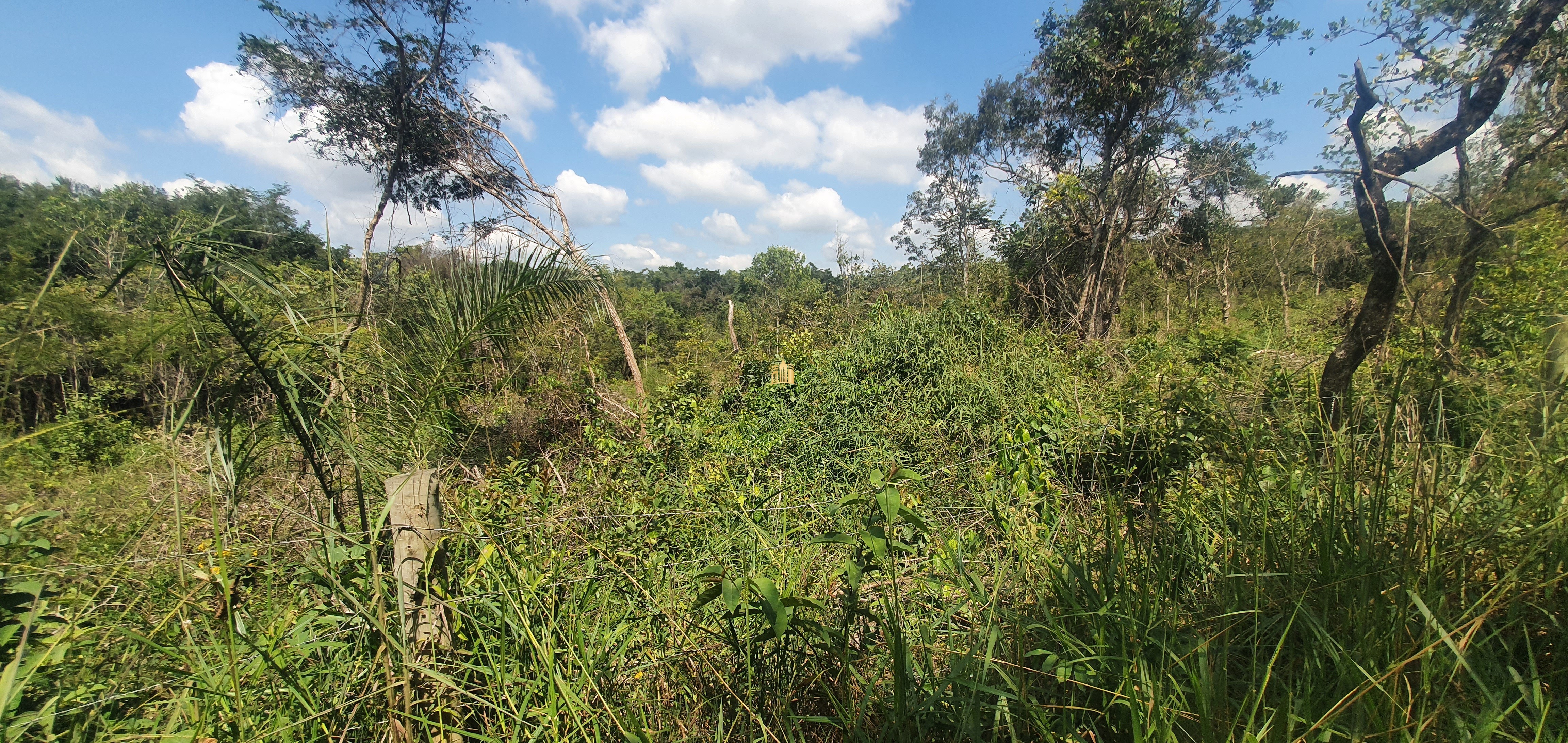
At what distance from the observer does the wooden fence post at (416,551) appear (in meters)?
1.52

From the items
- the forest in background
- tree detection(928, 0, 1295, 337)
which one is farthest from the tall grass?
tree detection(928, 0, 1295, 337)

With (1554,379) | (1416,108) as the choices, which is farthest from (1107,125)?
(1554,379)

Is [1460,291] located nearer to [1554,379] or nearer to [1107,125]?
[1554,379]

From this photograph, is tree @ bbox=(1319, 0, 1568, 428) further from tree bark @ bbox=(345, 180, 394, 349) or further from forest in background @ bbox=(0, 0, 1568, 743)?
tree bark @ bbox=(345, 180, 394, 349)

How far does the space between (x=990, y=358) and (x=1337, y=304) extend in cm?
320

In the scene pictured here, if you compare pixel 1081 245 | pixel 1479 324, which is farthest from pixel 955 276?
pixel 1479 324

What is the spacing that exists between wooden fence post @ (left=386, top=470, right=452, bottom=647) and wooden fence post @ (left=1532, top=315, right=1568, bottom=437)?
2786 mm

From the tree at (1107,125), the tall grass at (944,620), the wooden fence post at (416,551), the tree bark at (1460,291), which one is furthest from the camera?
the tree at (1107,125)

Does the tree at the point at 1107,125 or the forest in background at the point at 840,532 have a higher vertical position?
the tree at the point at 1107,125

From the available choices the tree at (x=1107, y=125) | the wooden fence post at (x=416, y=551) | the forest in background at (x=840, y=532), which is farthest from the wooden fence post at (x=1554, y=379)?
the tree at (x=1107, y=125)

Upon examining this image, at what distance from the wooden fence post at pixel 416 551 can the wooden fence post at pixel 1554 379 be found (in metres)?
2.79

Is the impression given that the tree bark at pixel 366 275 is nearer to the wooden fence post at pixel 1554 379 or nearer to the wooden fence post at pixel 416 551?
the wooden fence post at pixel 416 551

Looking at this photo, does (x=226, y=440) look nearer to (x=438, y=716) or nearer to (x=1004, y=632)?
(x=438, y=716)

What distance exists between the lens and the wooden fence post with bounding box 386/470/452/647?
152 cm
